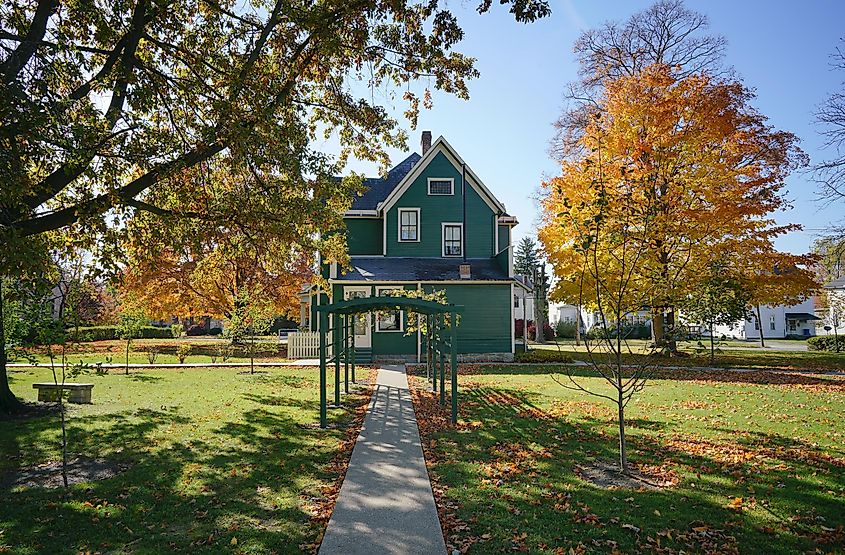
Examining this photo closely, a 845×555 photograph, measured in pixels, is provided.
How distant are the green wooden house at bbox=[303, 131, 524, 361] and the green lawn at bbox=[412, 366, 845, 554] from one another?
33.7 ft

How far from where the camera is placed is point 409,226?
2559 cm

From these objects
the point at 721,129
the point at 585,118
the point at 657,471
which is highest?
the point at 585,118

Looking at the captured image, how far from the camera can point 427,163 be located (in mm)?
25562

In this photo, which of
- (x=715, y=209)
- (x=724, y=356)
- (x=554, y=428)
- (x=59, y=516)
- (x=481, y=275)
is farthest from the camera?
(x=724, y=356)

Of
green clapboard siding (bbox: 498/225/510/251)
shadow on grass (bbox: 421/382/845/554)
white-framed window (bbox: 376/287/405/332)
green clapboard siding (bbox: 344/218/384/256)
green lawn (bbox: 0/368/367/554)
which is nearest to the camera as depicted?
shadow on grass (bbox: 421/382/845/554)

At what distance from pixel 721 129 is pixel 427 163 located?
12.3 meters

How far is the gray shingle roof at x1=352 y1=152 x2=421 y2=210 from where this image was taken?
2677 cm

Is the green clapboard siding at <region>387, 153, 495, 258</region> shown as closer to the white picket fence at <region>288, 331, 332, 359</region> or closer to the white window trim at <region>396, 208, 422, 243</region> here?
the white window trim at <region>396, 208, 422, 243</region>

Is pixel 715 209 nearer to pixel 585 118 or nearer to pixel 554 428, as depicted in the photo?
pixel 585 118

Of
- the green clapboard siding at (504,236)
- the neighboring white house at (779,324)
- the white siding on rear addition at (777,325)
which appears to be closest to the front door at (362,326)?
the green clapboard siding at (504,236)

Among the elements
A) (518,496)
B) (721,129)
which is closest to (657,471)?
(518,496)

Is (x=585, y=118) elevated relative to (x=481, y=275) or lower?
elevated

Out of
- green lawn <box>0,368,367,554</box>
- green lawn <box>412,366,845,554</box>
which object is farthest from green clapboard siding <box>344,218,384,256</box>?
green lawn <box>412,366,845,554</box>

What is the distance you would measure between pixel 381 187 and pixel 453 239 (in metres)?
5.37
